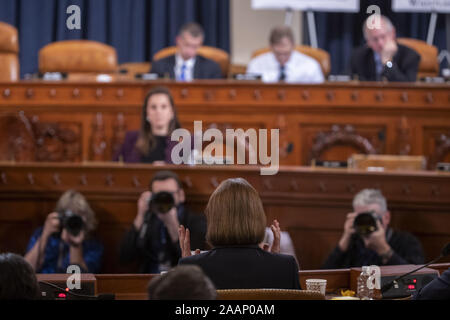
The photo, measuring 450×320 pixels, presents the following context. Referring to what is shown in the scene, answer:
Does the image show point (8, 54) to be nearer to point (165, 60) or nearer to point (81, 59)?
point (81, 59)

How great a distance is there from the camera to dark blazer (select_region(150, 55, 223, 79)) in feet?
20.9

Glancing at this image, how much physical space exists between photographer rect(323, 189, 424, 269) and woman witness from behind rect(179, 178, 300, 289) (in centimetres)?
132

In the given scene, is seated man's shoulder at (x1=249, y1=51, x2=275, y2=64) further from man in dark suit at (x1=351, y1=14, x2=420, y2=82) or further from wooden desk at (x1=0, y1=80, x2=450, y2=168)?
wooden desk at (x1=0, y1=80, x2=450, y2=168)

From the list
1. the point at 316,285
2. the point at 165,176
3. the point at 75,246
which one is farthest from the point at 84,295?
the point at 165,176

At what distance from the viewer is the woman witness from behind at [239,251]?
87.4 inches

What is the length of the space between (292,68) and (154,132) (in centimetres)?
202

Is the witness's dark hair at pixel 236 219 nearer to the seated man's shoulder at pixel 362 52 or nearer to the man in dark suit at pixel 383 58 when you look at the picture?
the man in dark suit at pixel 383 58

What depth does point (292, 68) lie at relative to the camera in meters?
6.45

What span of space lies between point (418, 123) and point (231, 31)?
351 centimetres

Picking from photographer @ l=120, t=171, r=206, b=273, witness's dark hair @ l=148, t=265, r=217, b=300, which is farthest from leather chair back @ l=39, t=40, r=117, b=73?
witness's dark hair @ l=148, t=265, r=217, b=300

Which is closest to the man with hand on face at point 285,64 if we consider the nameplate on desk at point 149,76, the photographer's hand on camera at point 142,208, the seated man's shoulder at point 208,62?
the seated man's shoulder at point 208,62

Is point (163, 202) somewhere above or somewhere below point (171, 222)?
above

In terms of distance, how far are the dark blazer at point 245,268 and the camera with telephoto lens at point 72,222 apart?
60.3 inches
